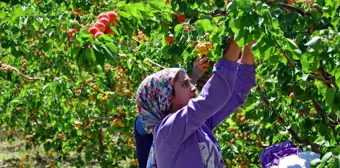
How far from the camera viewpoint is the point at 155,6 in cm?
253

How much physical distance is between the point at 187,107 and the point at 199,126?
0.27 ft

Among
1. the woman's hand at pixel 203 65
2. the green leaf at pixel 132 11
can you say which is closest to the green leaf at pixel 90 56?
the green leaf at pixel 132 11

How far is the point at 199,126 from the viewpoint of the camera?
2078mm

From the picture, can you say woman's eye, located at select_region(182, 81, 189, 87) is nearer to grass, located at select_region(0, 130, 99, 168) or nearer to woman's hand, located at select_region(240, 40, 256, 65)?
woman's hand, located at select_region(240, 40, 256, 65)

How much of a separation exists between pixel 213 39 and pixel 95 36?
1.63 feet

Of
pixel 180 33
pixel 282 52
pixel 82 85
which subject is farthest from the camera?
pixel 82 85

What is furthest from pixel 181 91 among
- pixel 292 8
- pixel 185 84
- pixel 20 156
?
pixel 20 156

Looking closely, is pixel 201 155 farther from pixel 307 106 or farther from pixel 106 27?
pixel 307 106

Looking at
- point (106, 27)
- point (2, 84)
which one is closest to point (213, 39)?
point (106, 27)

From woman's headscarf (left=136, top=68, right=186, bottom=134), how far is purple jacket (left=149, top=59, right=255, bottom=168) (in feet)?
0.19

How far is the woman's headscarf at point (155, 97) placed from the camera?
2.19 m

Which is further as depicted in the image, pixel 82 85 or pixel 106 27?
pixel 82 85

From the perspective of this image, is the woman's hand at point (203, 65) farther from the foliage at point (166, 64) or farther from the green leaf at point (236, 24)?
the green leaf at point (236, 24)

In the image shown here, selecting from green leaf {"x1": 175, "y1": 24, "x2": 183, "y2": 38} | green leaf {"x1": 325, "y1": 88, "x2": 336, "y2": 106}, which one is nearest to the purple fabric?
green leaf {"x1": 325, "y1": 88, "x2": 336, "y2": 106}
